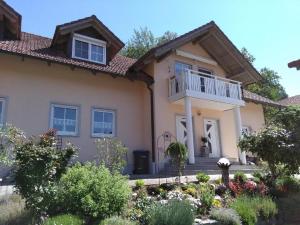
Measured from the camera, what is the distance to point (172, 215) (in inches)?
255

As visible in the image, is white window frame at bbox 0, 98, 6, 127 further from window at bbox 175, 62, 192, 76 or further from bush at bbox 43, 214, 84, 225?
window at bbox 175, 62, 192, 76

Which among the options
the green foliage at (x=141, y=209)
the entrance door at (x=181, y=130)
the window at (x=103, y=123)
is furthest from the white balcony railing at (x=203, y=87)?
the green foliage at (x=141, y=209)

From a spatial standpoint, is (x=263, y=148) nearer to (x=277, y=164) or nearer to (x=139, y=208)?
(x=277, y=164)

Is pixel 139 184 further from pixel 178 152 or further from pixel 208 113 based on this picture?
pixel 208 113

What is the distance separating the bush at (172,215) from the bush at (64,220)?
1.55 metres

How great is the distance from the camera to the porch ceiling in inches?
611

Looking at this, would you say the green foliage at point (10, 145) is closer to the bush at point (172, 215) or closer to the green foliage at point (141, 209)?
the green foliage at point (141, 209)

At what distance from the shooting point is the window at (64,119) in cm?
1285

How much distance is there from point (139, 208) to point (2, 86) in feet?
26.1

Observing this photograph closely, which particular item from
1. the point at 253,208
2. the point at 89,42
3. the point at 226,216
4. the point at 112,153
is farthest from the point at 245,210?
the point at 89,42

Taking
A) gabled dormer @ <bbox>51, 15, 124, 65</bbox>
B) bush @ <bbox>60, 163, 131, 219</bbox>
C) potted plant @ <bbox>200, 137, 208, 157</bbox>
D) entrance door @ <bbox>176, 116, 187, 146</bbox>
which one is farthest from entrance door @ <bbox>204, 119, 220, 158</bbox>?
bush @ <bbox>60, 163, 131, 219</bbox>

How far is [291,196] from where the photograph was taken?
9.39m

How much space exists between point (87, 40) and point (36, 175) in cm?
972

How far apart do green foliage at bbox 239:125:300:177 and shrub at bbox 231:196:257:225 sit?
7.19ft
